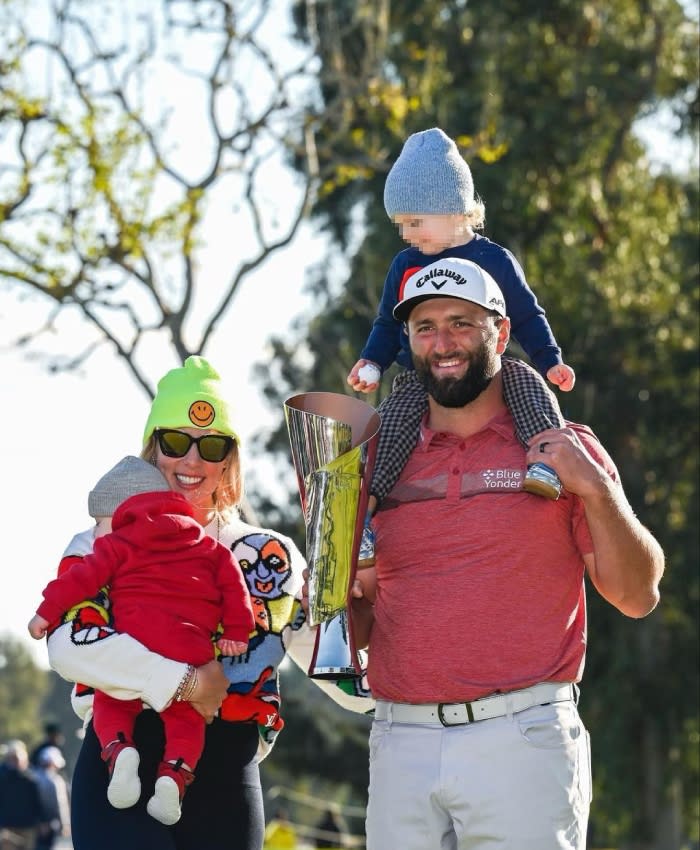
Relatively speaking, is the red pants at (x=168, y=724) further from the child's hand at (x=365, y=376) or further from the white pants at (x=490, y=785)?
the child's hand at (x=365, y=376)

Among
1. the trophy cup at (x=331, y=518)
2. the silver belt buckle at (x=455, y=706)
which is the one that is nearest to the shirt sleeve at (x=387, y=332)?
the trophy cup at (x=331, y=518)

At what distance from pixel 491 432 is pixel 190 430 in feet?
2.98

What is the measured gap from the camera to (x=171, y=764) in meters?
→ 4.22

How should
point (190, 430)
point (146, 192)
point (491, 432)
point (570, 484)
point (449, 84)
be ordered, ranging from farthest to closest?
1. point (449, 84)
2. point (146, 192)
3. point (190, 430)
4. point (491, 432)
5. point (570, 484)

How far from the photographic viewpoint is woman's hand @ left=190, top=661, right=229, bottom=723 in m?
4.30

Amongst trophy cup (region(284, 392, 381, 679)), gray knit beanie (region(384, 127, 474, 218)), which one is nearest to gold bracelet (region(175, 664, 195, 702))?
trophy cup (region(284, 392, 381, 679))

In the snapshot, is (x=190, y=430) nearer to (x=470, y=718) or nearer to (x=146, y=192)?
(x=470, y=718)

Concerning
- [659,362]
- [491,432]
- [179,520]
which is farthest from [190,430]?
[659,362]

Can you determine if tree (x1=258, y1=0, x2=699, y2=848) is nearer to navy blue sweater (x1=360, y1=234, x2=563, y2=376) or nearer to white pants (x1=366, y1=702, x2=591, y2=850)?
navy blue sweater (x1=360, y1=234, x2=563, y2=376)

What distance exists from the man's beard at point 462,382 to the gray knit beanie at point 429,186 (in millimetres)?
696

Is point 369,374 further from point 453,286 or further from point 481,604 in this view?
point 481,604

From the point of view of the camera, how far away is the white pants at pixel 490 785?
397 cm

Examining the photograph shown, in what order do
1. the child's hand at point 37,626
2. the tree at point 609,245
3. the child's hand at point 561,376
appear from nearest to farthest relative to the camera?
1. the child's hand at point 37,626
2. the child's hand at point 561,376
3. the tree at point 609,245

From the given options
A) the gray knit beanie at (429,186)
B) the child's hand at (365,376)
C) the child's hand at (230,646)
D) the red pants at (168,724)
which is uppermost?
the gray knit beanie at (429,186)
